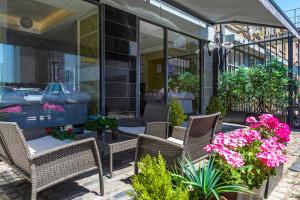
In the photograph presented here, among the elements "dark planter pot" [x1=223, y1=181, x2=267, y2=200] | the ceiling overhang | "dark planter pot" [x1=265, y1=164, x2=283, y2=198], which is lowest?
"dark planter pot" [x1=265, y1=164, x2=283, y2=198]

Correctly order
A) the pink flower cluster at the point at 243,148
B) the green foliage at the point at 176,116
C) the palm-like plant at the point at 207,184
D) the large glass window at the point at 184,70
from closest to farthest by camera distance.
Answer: the palm-like plant at the point at 207,184
the pink flower cluster at the point at 243,148
the green foliage at the point at 176,116
the large glass window at the point at 184,70

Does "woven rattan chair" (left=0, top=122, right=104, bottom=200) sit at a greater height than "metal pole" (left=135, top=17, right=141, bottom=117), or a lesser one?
lesser

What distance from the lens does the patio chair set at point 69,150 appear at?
2285 millimetres

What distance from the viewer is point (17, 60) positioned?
15.5 ft

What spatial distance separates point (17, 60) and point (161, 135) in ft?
9.63

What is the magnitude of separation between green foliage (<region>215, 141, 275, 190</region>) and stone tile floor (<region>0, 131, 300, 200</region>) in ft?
2.10

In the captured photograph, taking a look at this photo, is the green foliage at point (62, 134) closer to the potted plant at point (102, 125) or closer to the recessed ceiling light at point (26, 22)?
the potted plant at point (102, 125)

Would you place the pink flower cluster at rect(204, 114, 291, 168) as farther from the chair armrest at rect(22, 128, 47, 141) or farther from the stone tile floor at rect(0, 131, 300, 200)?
the chair armrest at rect(22, 128, 47, 141)

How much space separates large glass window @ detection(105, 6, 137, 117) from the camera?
585cm

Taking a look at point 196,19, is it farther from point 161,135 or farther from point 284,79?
point 161,135

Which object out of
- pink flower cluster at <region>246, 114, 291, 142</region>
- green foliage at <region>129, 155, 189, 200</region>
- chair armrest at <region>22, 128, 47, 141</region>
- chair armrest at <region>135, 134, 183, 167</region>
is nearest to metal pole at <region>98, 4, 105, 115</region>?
chair armrest at <region>22, 128, 47, 141</region>

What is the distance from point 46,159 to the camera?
2.33 meters

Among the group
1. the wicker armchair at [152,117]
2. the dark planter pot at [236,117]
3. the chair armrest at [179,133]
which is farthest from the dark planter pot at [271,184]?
the dark planter pot at [236,117]

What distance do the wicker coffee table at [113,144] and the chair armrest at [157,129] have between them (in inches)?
13.1
